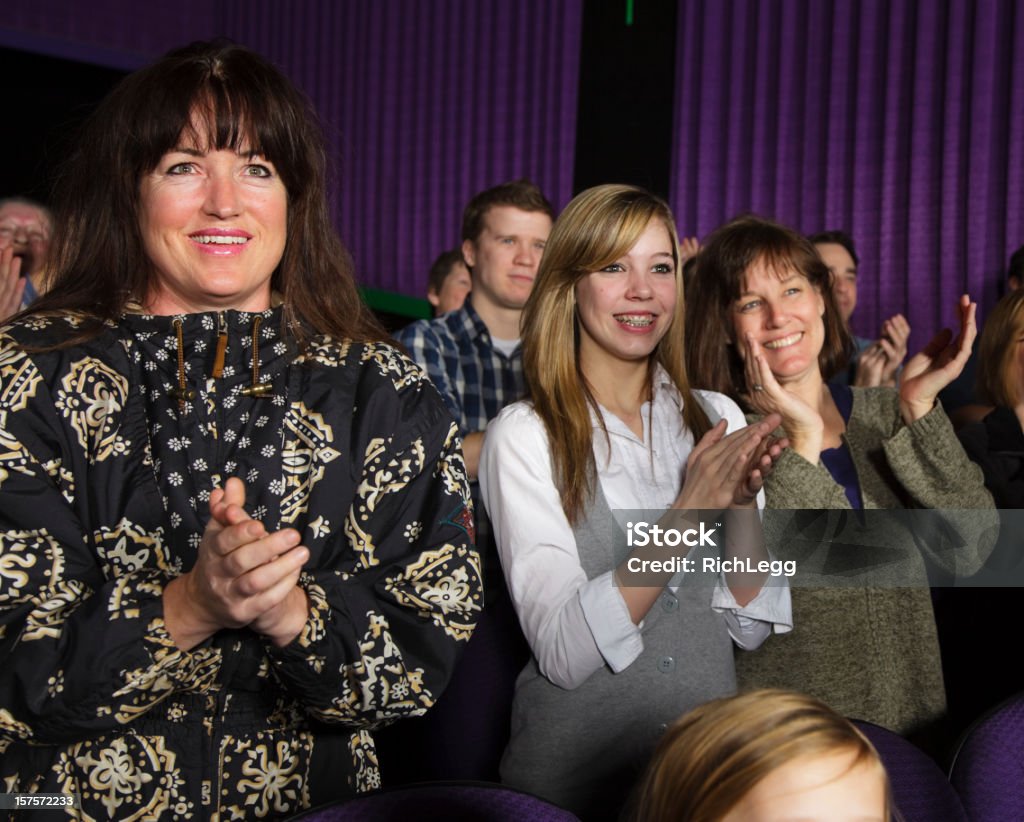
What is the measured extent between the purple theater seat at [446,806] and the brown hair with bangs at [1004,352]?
4.72ft

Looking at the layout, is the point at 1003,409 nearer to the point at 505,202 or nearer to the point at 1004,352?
the point at 1004,352

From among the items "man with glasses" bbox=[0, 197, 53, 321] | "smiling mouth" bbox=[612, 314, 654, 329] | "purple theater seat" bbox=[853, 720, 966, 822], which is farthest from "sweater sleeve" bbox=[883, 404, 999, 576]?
"man with glasses" bbox=[0, 197, 53, 321]

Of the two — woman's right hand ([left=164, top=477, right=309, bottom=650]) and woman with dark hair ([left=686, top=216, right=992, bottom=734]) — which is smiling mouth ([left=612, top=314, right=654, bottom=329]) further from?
woman's right hand ([left=164, top=477, right=309, bottom=650])

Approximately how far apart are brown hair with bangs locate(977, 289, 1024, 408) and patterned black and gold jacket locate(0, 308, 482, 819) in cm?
138

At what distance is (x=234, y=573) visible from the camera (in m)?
0.96

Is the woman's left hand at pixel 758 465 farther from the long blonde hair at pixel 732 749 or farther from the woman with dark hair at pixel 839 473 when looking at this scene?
the long blonde hair at pixel 732 749

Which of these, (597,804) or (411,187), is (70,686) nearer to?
(597,804)

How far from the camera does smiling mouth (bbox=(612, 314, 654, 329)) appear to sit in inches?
72.9

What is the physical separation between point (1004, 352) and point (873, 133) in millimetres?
1848

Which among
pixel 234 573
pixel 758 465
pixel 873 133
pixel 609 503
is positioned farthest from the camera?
pixel 873 133

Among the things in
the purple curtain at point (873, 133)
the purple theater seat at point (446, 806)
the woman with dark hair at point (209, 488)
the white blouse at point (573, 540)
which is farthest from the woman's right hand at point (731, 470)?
the purple curtain at point (873, 133)

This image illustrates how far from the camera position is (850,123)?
3.88m

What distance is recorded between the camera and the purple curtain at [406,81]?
4934 mm

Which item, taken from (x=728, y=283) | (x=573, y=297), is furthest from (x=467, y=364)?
(x=573, y=297)
